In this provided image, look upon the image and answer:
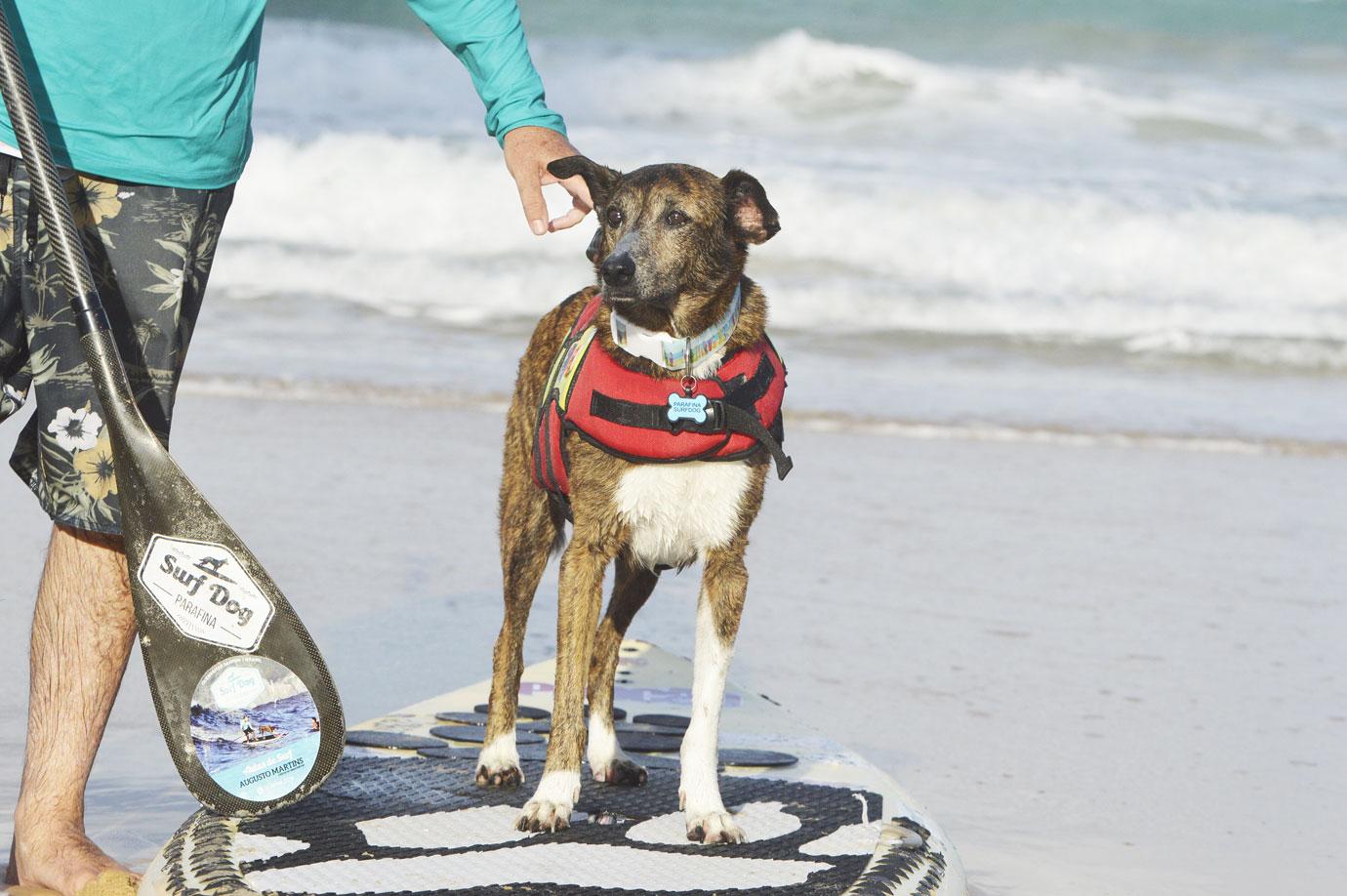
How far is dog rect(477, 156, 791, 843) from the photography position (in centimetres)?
325

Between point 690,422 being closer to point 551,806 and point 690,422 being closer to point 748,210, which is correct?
point 748,210

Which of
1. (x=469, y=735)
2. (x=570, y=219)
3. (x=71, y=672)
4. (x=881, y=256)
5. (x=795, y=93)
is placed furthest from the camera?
(x=795, y=93)

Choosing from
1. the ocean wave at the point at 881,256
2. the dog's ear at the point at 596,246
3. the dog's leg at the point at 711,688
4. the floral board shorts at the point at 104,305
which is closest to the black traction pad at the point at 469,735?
the dog's leg at the point at 711,688

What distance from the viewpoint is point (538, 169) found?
355cm

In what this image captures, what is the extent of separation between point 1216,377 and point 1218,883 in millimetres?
8028

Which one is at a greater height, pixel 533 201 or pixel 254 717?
pixel 533 201

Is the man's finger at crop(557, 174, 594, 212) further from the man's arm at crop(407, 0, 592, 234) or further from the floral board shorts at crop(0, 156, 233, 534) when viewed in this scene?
the floral board shorts at crop(0, 156, 233, 534)

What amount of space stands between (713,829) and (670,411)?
0.83m

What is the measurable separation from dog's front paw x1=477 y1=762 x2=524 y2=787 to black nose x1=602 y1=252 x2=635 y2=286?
1.14 metres

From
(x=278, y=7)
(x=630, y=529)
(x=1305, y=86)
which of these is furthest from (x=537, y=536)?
(x=278, y=7)

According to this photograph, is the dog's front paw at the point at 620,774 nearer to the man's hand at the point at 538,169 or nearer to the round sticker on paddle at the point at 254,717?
the round sticker on paddle at the point at 254,717

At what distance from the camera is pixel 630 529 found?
3338 millimetres

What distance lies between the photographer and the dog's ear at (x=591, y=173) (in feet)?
11.0

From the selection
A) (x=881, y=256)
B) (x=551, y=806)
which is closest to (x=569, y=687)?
(x=551, y=806)
